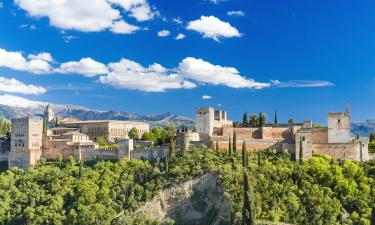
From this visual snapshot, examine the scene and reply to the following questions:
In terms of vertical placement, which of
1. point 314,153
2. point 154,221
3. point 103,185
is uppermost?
point 314,153

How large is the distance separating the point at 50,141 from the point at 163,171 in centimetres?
2128

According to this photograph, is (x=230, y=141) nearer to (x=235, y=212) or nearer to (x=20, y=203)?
(x=235, y=212)

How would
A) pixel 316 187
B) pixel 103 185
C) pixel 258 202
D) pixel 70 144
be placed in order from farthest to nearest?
pixel 70 144 < pixel 103 185 < pixel 316 187 < pixel 258 202

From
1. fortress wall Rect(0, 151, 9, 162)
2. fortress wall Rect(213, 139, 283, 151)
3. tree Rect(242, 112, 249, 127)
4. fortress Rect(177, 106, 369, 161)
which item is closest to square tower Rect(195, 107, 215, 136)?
fortress Rect(177, 106, 369, 161)

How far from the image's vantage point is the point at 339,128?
2346 inches

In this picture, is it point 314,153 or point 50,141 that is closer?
point 314,153

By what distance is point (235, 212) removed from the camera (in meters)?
48.9

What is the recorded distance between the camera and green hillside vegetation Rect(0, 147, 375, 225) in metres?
49.3

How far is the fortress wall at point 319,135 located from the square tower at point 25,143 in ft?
128

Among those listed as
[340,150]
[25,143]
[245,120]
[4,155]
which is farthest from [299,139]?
[4,155]

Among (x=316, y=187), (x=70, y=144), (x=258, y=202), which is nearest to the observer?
(x=258, y=202)

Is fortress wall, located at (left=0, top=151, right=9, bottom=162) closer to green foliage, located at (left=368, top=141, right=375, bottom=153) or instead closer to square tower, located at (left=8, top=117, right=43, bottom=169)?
square tower, located at (left=8, top=117, right=43, bottom=169)

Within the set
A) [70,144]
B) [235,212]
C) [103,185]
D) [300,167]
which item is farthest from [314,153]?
[70,144]

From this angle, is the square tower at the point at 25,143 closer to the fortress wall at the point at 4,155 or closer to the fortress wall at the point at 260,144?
the fortress wall at the point at 4,155
